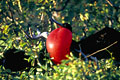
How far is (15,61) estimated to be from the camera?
3.74 m

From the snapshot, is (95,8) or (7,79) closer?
(7,79)

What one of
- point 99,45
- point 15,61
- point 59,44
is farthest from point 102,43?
point 15,61

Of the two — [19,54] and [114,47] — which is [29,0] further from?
[114,47]

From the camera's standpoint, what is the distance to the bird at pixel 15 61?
3729 mm

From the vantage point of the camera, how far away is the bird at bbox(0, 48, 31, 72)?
12.2 feet

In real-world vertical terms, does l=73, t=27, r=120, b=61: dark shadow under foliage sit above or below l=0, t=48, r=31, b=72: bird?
above

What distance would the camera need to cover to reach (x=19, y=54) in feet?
12.6

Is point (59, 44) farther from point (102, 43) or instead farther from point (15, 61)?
point (15, 61)

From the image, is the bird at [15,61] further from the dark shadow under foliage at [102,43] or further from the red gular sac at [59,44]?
the dark shadow under foliage at [102,43]

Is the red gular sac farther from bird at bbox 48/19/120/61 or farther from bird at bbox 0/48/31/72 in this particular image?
bird at bbox 0/48/31/72

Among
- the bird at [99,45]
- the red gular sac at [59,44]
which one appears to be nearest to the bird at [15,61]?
the red gular sac at [59,44]

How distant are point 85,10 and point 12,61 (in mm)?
2470

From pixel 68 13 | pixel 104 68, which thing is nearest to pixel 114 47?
pixel 104 68

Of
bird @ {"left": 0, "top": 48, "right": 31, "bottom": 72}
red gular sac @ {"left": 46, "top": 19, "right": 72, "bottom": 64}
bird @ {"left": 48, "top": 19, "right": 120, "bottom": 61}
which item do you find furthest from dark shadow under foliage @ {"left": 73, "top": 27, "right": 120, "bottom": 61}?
bird @ {"left": 0, "top": 48, "right": 31, "bottom": 72}
